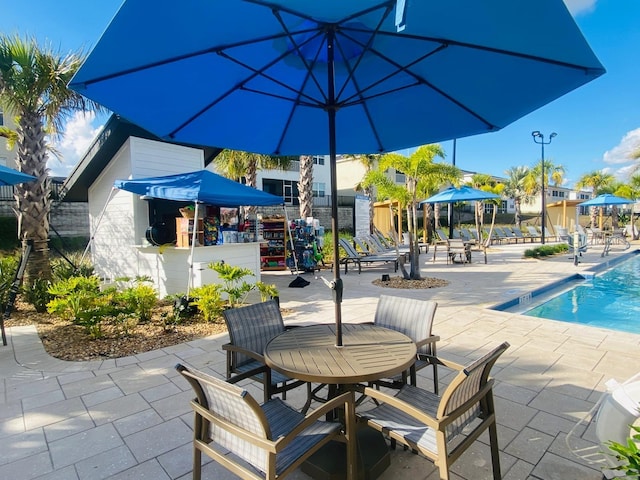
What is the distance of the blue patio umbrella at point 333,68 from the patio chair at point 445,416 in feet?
1.83

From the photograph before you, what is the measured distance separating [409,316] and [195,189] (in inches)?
164

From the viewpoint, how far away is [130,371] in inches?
139

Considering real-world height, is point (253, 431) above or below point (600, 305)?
above

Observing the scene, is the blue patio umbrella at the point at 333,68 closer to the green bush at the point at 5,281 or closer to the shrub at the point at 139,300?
the shrub at the point at 139,300

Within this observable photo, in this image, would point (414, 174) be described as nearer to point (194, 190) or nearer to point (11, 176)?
point (194, 190)

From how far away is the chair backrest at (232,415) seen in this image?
4.98 feet

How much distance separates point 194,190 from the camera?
5.62 meters

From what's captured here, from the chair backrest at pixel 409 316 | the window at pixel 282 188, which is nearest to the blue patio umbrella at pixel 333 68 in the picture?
the chair backrest at pixel 409 316

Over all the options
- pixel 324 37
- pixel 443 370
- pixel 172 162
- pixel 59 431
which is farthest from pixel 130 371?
pixel 172 162

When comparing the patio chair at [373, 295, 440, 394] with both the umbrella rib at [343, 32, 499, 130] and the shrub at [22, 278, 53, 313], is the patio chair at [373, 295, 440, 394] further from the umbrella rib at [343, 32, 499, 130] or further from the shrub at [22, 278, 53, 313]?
the shrub at [22, 278, 53, 313]

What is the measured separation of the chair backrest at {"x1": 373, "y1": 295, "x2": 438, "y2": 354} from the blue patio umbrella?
0.88 m

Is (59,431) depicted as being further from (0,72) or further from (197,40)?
(0,72)

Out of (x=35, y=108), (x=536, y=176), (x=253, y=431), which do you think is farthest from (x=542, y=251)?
(x=536, y=176)

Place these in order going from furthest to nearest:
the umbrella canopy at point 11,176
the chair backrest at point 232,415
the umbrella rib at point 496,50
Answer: the umbrella canopy at point 11,176 → the umbrella rib at point 496,50 → the chair backrest at point 232,415
